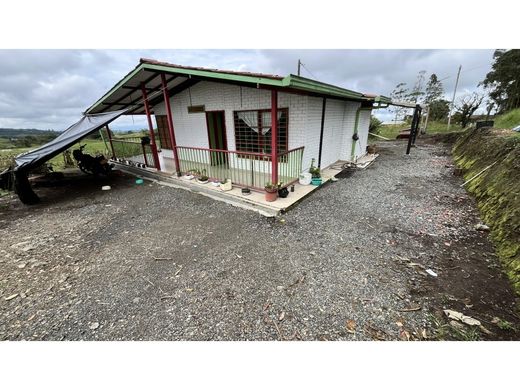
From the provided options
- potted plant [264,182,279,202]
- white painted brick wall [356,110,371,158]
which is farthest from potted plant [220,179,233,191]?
white painted brick wall [356,110,371,158]

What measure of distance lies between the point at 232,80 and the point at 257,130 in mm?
2016

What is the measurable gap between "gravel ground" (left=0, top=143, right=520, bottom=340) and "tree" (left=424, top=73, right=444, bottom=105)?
32148mm

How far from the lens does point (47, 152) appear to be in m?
5.93

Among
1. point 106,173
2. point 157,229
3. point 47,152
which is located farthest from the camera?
point 106,173

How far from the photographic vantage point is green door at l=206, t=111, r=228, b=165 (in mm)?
7621

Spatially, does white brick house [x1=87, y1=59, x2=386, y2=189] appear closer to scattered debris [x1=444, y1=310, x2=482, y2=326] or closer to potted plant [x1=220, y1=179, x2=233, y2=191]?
potted plant [x1=220, y1=179, x2=233, y2=191]

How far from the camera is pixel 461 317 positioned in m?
2.29

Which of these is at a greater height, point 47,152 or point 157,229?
point 47,152

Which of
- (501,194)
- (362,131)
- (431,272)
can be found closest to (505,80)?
(362,131)

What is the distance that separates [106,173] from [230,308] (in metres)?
8.82

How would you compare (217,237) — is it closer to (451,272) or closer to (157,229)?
(157,229)

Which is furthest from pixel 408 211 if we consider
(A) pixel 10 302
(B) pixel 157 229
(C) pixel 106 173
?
(C) pixel 106 173

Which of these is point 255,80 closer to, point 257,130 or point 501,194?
point 257,130

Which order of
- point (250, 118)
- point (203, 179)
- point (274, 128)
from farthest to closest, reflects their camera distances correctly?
point (250, 118), point (203, 179), point (274, 128)
